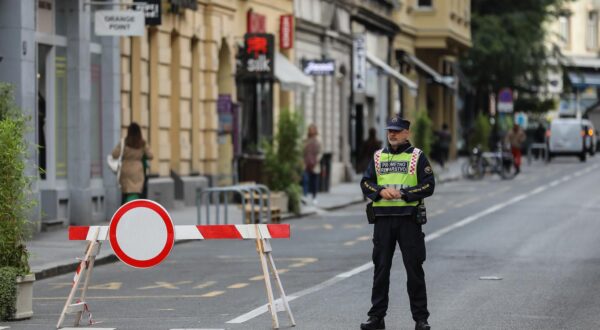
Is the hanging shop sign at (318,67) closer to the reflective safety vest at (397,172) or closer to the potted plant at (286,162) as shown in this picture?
the potted plant at (286,162)

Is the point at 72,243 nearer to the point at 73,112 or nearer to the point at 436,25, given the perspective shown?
the point at 73,112

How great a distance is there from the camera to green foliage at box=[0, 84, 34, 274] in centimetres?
1453

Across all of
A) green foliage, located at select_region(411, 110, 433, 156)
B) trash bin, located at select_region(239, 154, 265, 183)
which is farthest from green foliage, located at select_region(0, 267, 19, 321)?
green foliage, located at select_region(411, 110, 433, 156)

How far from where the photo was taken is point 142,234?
13578 mm

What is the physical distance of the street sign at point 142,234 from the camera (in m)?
13.5

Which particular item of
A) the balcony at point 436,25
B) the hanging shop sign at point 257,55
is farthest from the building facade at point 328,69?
the balcony at point 436,25

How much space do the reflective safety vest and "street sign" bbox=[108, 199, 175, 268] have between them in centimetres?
172

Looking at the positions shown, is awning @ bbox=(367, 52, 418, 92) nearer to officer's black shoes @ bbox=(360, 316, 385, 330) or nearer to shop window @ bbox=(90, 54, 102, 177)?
shop window @ bbox=(90, 54, 102, 177)

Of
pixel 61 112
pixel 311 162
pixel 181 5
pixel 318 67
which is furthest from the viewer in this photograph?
pixel 318 67

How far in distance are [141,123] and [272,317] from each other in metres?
19.8

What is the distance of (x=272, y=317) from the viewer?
13273 mm

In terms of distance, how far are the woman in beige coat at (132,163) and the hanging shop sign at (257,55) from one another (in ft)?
40.5

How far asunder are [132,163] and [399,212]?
1424 centimetres

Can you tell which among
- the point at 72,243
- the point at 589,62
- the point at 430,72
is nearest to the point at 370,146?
the point at 72,243
